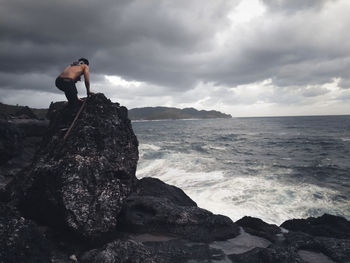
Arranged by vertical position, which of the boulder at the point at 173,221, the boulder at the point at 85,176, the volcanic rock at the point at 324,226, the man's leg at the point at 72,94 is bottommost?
the volcanic rock at the point at 324,226

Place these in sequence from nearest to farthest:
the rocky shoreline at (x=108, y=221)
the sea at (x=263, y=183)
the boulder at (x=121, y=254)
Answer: the boulder at (x=121, y=254), the rocky shoreline at (x=108, y=221), the sea at (x=263, y=183)

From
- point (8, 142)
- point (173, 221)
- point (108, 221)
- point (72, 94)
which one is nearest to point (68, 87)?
point (72, 94)

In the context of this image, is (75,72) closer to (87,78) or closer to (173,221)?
(87,78)

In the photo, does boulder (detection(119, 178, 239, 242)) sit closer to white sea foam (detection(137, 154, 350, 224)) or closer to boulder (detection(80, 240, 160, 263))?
boulder (detection(80, 240, 160, 263))

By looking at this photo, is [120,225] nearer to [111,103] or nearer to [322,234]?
[111,103]

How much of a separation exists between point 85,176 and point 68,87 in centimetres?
301

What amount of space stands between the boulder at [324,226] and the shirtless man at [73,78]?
7.81 m

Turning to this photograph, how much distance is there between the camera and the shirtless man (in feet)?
22.1

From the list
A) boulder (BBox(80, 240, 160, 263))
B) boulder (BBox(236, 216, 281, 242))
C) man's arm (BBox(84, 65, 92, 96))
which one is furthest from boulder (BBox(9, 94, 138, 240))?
boulder (BBox(236, 216, 281, 242))

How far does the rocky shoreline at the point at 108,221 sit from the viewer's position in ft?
13.8

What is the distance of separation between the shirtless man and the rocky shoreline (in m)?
0.38

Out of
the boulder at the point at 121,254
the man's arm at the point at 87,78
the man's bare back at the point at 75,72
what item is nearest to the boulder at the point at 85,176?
the man's arm at the point at 87,78

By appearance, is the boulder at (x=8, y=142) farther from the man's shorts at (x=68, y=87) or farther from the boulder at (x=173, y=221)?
the boulder at (x=173, y=221)

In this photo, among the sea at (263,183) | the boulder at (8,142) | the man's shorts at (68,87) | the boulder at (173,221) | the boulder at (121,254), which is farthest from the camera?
the boulder at (8,142)
